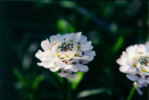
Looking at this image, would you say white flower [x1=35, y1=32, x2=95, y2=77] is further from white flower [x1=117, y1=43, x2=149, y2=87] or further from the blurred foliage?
the blurred foliage

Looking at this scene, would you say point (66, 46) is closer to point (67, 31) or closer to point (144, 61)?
point (144, 61)

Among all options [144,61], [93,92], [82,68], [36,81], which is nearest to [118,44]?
[93,92]

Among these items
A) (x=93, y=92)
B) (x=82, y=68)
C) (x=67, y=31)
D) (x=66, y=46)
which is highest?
(x=67, y=31)

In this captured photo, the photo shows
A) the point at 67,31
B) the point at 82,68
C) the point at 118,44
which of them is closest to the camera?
the point at 82,68

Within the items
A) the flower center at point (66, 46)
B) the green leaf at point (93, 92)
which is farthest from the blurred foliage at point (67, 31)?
the flower center at point (66, 46)

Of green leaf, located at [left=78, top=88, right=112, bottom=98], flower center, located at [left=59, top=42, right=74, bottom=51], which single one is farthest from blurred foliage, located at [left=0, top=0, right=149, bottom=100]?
flower center, located at [left=59, top=42, right=74, bottom=51]

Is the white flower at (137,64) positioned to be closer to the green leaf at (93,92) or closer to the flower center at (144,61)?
the flower center at (144,61)
